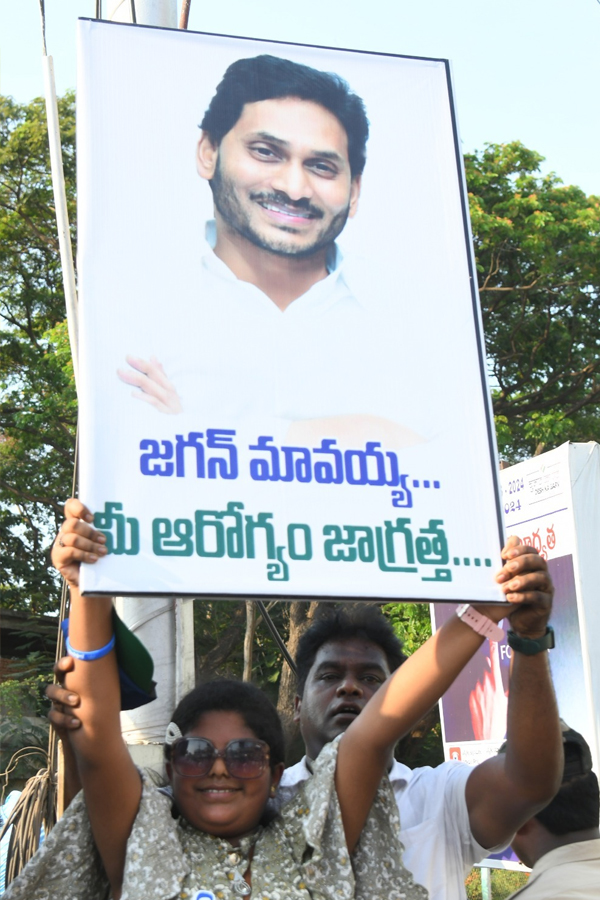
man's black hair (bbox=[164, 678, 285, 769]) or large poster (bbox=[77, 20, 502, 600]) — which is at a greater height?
large poster (bbox=[77, 20, 502, 600])

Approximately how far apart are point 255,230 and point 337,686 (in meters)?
1.04

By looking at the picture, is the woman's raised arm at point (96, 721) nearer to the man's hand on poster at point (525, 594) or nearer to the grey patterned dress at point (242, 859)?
the grey patterned dress at point (242, 859)

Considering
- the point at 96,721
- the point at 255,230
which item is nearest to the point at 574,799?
the point at 96,721

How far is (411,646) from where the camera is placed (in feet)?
33.6

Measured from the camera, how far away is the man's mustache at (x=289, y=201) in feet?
7.20

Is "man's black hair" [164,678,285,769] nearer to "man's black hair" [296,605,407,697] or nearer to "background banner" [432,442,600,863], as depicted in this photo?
"man's black hair" [296,605,407,697]

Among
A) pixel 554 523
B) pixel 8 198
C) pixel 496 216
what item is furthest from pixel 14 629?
pixel 554 523

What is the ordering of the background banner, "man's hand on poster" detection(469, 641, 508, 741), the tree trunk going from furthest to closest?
the tree trunk < "man's hand on poster" detection(469, 641, 508, 741) < the background banner

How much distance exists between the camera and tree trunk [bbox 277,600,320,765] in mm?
10570

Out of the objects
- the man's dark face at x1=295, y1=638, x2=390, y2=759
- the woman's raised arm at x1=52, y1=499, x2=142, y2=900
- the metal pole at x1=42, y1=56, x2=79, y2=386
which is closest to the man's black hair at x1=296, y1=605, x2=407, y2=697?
the man's dark face at x1=295, y1=638, x2=390, y2=759

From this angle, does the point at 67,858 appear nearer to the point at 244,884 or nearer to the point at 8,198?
the point at 244,884

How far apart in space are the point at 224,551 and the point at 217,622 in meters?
11.6

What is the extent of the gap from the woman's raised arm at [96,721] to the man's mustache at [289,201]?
81 centimetres

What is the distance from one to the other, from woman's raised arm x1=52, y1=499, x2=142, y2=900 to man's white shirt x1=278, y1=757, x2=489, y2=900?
0.39 metres
